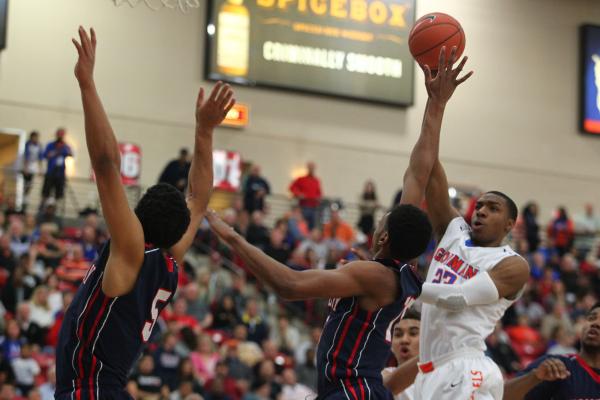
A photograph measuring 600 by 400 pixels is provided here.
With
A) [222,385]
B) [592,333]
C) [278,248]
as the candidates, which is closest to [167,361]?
[222,385]

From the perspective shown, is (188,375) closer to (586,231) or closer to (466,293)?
(466,293)

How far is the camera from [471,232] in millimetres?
6633

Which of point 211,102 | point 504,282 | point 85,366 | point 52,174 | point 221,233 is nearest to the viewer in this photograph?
point 85,366

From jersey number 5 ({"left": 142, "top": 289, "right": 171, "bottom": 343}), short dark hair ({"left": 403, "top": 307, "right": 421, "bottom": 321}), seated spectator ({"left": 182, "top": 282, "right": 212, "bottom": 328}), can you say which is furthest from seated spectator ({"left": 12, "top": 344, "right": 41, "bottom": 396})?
jersey number 5 ({"left": 142, "top": 289, "right": 171, "bottom": 343})

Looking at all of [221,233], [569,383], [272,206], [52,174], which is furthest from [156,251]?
[272,206]

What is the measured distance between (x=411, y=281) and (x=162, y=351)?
7.64 metres

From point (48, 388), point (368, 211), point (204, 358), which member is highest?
point (368, 211)

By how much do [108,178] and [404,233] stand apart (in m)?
1.60

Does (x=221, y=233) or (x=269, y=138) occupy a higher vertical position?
(x=269, y=138)

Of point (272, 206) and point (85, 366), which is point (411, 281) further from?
point (272, 206)

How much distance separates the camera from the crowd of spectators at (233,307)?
41.2ft

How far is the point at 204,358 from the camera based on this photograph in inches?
523

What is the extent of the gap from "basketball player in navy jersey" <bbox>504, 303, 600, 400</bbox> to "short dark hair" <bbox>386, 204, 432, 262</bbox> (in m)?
1.57

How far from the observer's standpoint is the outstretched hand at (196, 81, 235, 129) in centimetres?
568
